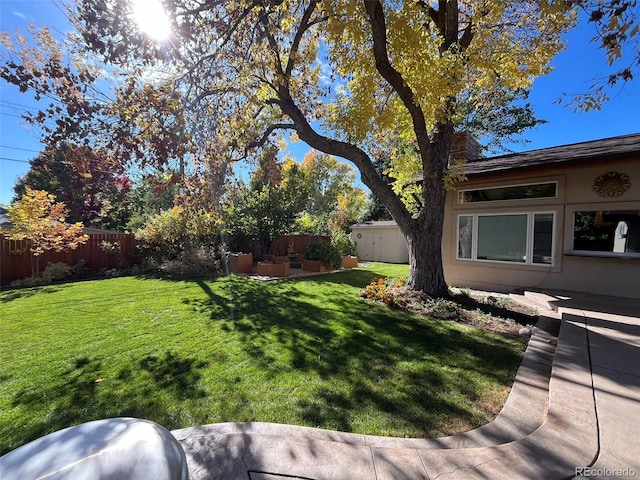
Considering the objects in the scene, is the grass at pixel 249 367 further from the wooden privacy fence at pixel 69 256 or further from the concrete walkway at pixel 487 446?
the wooden privacy fence at pixel 69 256

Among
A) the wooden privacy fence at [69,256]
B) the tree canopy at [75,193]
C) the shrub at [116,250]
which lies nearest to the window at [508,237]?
the shrub at [116,250]

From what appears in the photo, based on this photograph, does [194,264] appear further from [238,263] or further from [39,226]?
[39,226]

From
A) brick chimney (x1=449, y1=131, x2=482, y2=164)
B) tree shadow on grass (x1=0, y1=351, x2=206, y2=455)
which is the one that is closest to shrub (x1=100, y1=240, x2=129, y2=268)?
tree shadow on grass (x1=0, y1=351, x2=206, y2=455)

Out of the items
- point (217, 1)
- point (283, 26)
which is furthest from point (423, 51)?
point (217, 1)

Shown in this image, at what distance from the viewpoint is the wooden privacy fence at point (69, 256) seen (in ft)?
30.8

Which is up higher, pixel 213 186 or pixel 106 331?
pixel 213 186

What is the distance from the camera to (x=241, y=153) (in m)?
8.75

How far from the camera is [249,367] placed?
3475mm

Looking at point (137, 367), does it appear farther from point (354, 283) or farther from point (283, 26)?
point (283, 26)

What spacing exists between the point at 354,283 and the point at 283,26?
709 cm

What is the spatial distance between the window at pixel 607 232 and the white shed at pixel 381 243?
31.7ft
